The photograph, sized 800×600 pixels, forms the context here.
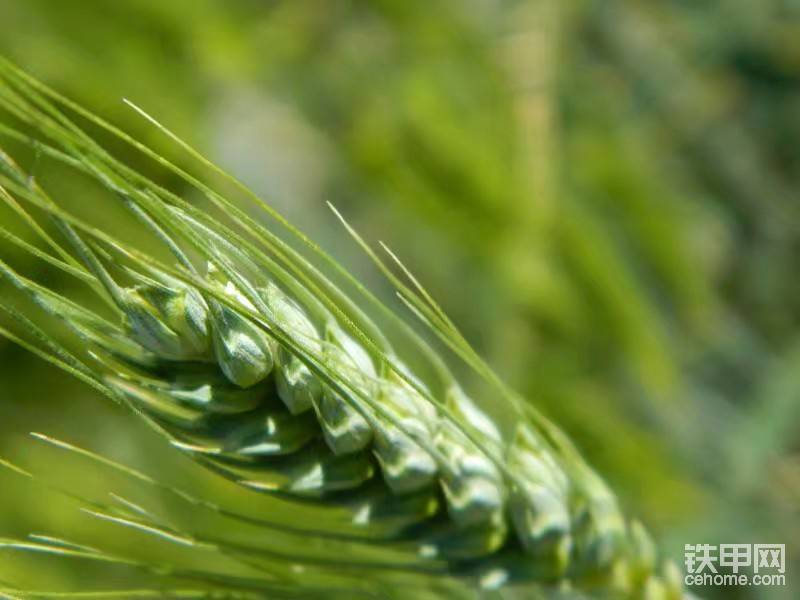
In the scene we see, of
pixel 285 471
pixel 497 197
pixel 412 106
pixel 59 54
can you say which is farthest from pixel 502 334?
pixel 285 471

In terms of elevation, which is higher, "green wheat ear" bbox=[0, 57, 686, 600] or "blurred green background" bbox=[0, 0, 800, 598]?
"blurred green background" bbox=[0, 0, 800, 598]

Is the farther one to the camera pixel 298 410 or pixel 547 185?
pixel 547 185

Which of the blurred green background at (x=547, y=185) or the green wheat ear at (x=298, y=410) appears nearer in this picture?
the green wheat ear at (x=298, y=410)

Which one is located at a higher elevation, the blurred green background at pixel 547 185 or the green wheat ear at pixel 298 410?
the blurred green background at pixel 547 185

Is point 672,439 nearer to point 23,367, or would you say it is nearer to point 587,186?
point 587,186
